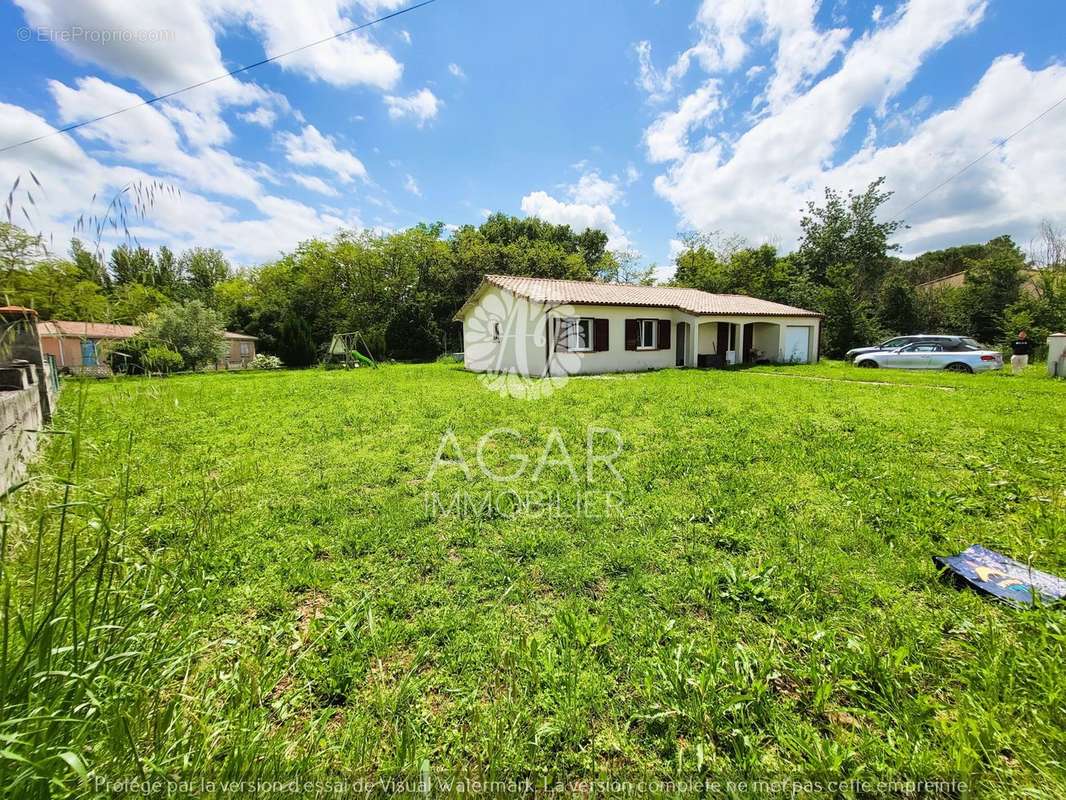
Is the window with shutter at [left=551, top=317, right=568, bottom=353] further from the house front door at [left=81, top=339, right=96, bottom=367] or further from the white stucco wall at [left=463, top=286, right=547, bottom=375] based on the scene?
the house front door at [left=81, top=339, right=96, bottom=367]

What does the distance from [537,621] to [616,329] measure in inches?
553

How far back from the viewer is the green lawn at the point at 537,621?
1551 mm

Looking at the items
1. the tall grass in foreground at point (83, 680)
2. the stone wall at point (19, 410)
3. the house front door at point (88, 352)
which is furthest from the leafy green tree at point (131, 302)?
the stone wall at point (19, 410)

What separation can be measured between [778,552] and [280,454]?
572 cm

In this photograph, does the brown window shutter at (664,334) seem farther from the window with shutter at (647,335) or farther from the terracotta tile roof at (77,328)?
the terracotta tile roof at (77,328)

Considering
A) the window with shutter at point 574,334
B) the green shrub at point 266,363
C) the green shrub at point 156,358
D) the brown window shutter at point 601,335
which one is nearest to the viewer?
the green shrub at point 156,358

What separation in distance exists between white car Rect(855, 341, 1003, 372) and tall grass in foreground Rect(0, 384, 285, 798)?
63.5 ft

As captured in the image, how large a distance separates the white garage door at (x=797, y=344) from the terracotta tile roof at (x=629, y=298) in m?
0.74

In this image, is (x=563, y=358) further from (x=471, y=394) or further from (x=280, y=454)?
(x=280, y=454)

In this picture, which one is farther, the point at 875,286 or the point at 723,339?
the point at 875,286

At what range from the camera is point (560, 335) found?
1436 centimetres

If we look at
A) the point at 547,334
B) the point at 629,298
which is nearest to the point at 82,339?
the point at 547,334

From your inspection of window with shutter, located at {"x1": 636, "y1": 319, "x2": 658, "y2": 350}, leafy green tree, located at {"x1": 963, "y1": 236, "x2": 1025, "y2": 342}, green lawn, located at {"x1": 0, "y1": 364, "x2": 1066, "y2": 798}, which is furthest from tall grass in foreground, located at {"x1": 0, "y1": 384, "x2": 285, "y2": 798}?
leafy green tree, located at {"x1": 963, "y1": 236, "x2": 1025, "y2": 342}

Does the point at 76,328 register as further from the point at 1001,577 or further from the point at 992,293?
the point at 992,293
